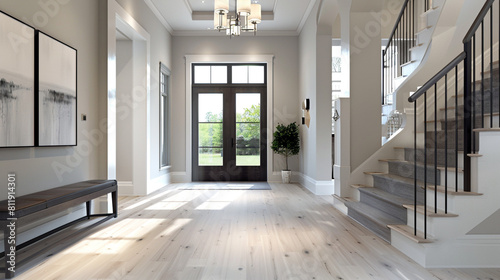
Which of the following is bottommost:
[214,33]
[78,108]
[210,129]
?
[210,129]

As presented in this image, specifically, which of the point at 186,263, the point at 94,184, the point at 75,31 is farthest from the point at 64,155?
the point at 186,263

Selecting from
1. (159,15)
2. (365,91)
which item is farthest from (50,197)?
(159,15)

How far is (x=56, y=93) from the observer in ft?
11.6

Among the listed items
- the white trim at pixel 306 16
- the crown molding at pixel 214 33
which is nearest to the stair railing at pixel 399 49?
the white trim at pixel 306 16

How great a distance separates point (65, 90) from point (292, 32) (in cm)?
557

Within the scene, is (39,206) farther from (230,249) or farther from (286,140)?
(286,140)

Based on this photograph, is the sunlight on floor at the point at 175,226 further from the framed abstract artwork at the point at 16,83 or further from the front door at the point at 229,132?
the front door at the point at 229,132

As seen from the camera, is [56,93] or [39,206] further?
[56,93]

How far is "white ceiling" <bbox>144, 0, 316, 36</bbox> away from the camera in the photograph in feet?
21.4

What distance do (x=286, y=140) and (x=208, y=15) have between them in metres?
3.11

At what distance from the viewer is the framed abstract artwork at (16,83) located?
281 cm

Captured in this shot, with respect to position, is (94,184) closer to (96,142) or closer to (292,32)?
(96,142)

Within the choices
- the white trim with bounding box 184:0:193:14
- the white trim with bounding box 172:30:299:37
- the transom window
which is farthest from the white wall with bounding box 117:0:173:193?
the transom window

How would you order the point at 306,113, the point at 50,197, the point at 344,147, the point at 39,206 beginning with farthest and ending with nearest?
1. the point at 306,113
2. the point at 344,147
3. the point at 50,197
4. the point at 39,206
